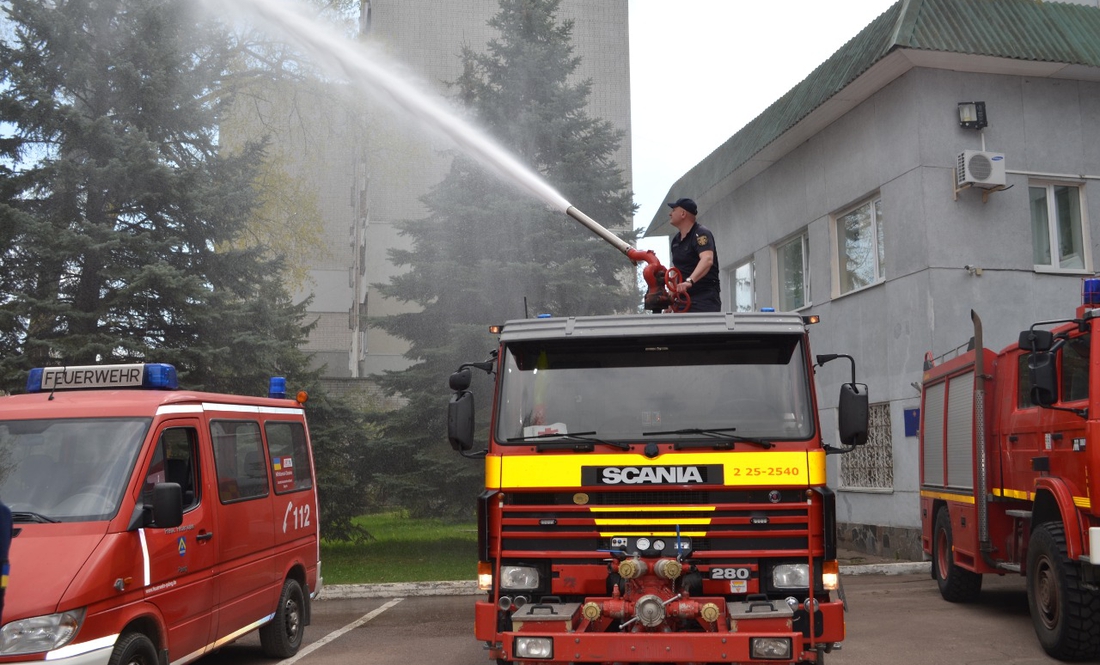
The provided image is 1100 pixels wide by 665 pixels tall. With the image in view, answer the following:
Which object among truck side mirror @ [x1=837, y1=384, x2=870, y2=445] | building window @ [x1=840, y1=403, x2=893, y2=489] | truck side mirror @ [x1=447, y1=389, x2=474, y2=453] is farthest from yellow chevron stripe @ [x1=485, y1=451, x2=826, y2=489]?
building window @ [x1=840, y1=403, x2=893, y2=489]

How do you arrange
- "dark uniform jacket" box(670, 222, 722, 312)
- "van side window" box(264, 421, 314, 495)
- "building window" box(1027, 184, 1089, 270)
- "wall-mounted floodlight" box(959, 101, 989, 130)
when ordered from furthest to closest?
"building window" box(1027, 184, 1089, 270) < "wall-mounted floodlight" box(959, 101, 989, 130) < "van side window" box(264, 421, 314, 495) < "dark uniform jacket" box(670, 222, 722, 312)

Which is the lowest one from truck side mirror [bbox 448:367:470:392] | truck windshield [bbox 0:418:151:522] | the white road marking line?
the white road marking line

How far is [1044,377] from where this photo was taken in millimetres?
7816

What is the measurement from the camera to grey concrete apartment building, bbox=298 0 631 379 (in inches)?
870

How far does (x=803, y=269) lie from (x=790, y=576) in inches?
525

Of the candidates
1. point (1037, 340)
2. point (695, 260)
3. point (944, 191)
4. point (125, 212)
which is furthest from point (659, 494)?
point (125, 212)

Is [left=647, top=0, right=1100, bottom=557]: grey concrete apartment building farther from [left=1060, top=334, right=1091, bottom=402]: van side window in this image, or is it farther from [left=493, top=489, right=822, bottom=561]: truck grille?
[left=493, top=489, right=822, bottom=561]: truck grille

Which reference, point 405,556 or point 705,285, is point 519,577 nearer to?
point 705,285

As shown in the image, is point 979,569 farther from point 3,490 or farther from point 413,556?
point 413,556

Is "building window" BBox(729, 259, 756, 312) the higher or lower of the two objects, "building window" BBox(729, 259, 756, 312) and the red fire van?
the higher

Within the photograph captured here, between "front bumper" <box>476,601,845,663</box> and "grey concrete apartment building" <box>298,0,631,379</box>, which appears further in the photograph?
"grey concrete apartment building" <box>298,0,631,379</box>

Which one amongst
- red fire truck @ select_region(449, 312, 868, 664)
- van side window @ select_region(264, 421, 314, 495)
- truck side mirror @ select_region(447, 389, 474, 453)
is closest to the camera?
red fire truck @ select_region(449, 312, 868, 664)

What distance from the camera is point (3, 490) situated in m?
6.43

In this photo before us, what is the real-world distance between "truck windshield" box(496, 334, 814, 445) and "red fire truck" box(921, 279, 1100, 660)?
246 centimetres
